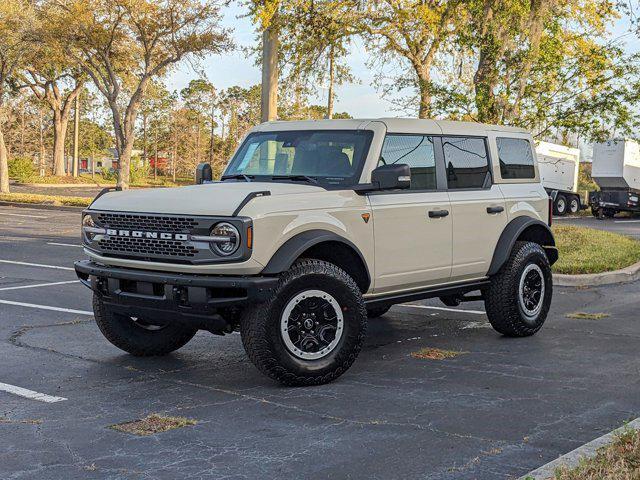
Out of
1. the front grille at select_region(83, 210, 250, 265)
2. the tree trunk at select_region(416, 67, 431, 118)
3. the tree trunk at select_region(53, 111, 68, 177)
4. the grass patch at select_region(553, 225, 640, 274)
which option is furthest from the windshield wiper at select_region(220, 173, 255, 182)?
the tree trunk at select_region(53, 111, 68, 177)

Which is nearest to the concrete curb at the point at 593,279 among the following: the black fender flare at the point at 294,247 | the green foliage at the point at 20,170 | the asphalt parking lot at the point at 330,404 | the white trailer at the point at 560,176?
the asphalt parking lot at the point at 330,404

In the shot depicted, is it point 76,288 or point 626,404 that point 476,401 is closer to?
point 626,404

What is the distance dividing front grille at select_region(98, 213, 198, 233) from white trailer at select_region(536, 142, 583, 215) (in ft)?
97.2

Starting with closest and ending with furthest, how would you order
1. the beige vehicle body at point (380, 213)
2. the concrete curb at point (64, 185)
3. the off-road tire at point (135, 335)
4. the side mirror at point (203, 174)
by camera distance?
the beige vehicle body at point (380, 213)
the off-road tire at point (135, 335)
the side mirror at point (203, 174)
the concrete curb at point (64, 185)

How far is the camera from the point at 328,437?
16.5 feet

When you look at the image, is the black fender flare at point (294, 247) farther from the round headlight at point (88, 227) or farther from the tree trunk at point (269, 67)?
the tree trunk at point (269, 67)

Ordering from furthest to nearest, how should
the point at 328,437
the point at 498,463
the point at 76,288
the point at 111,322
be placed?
the point at 76,288 → the point at 111,322 → the point at 328,437 → the point at 498,463

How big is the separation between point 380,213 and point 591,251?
10.1 m

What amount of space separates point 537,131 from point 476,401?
46.2ft

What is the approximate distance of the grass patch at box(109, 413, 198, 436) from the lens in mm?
5160

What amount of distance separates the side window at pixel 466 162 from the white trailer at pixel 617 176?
2562cm

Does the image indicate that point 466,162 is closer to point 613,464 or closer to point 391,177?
point 391,177

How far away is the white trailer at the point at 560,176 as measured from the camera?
114 ft

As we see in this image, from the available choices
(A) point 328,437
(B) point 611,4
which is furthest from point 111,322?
(B) point 611,4
